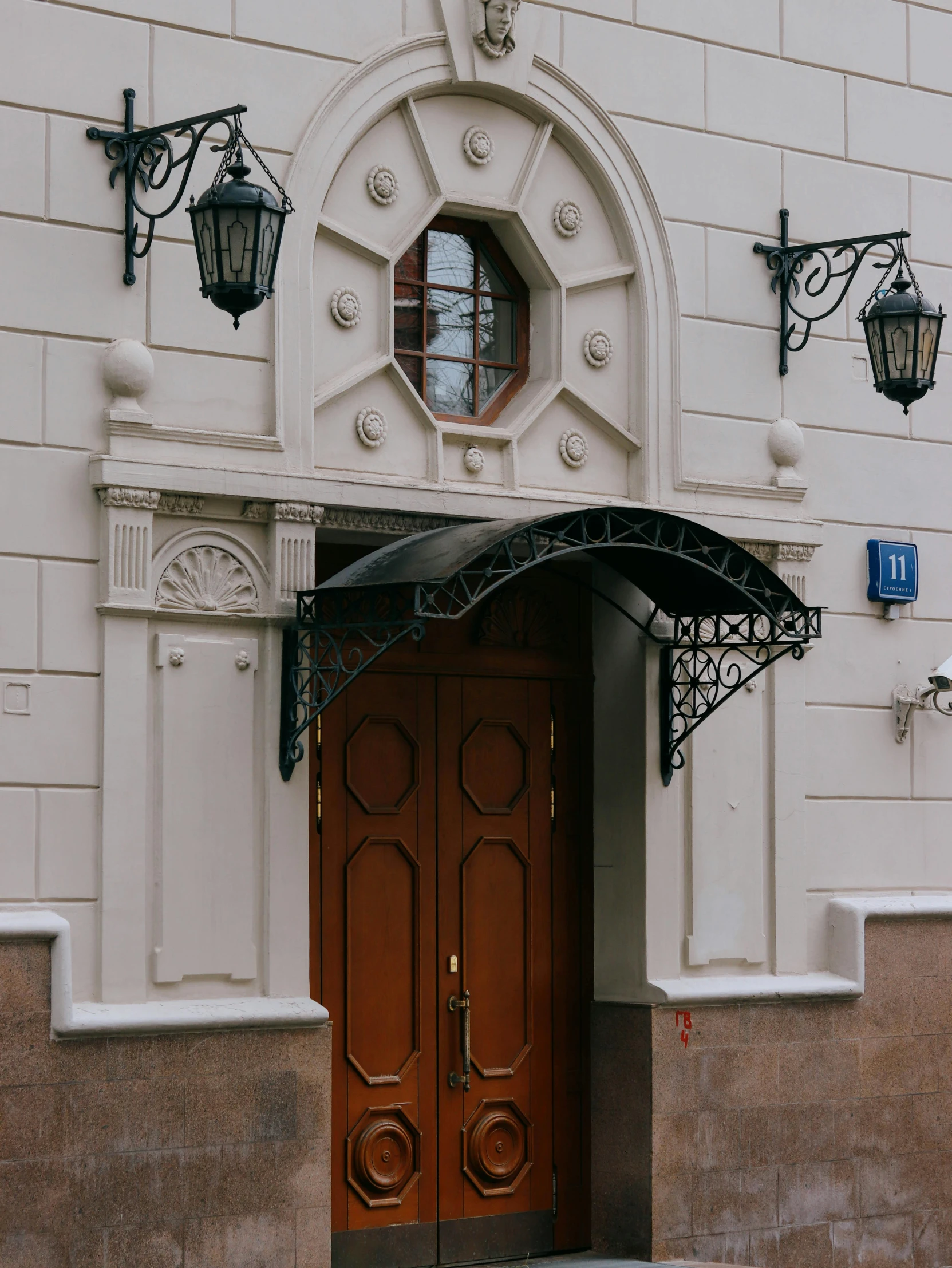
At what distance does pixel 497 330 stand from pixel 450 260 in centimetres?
47

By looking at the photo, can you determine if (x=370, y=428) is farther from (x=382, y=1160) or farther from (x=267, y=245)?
(x=382, y=1160)

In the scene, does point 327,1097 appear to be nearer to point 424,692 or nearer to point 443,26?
point 424,692

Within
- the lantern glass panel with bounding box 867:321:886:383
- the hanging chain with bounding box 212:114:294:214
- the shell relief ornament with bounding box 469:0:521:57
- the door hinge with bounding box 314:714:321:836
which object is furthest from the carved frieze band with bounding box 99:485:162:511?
the lantern glass panel with bounding box 867:321:886:383

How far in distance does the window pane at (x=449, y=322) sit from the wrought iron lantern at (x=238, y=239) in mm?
1901

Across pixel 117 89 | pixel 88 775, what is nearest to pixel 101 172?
pixel 117 89

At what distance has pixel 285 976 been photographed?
887cm

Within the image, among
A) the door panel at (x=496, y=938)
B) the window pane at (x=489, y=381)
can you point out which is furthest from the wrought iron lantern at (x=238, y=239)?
the door panel at (x=496, y=938)

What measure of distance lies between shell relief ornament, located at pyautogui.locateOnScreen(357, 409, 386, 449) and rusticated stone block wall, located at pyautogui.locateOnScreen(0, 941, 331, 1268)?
3.02 meters

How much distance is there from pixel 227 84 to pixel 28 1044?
4741mm

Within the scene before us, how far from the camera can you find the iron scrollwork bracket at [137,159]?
851cm

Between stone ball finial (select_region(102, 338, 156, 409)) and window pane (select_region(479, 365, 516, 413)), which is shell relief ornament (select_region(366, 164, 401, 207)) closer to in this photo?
window pane (select_region(479, 365, 516, 413))

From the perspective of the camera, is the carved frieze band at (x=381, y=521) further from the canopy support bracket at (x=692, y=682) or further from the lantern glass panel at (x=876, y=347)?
the lantern glass panel at (x=876, y=347)

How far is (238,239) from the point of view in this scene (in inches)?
316

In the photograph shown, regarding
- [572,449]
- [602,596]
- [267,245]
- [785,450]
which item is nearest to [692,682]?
[602,596]
